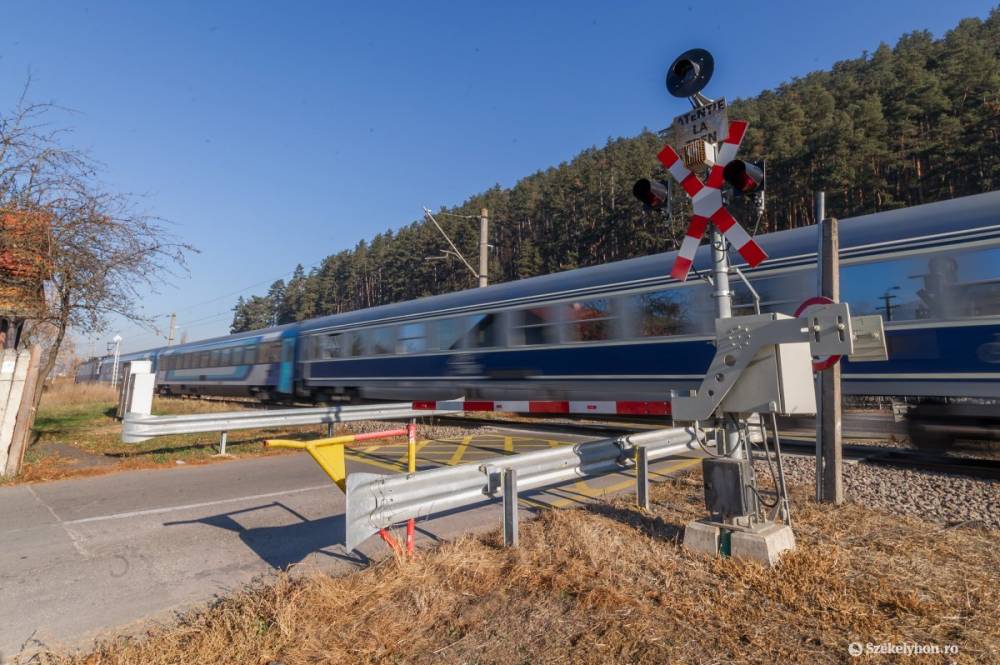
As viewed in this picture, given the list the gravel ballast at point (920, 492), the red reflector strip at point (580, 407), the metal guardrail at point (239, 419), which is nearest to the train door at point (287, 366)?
the metal guardrail at point (239, 419)

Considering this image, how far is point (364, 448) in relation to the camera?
9844mm

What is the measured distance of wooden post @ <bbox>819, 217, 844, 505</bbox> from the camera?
4.95 meters

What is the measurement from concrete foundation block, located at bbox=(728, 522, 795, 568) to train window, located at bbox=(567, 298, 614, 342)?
23.2ft

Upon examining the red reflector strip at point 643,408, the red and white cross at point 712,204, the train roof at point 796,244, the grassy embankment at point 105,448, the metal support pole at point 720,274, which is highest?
the train roof at point 796,244

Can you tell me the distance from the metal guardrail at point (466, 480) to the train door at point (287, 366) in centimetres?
1801

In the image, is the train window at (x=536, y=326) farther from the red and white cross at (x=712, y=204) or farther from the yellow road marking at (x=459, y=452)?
the red and white cross at (x=712, y=204)

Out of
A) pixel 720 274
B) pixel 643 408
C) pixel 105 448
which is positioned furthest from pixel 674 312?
pixel 105 448

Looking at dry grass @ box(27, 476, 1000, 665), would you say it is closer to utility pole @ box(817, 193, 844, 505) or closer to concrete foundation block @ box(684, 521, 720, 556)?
concrete foundation block @ box(684, 521, 720, 556)

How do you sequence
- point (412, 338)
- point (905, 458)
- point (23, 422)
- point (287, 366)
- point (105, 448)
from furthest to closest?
point (287, 366) → point (412, 338) → point (105, 448) → point (23, 422) → point (905, 458)

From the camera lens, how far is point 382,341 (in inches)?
648

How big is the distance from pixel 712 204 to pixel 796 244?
17.2ft

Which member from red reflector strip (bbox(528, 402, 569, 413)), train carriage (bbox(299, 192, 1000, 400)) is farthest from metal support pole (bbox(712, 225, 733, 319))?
train carriage (bbox(299, 192, 1000, 400))

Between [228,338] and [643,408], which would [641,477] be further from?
[228,338]

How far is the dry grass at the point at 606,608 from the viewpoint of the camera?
255 centimetres
